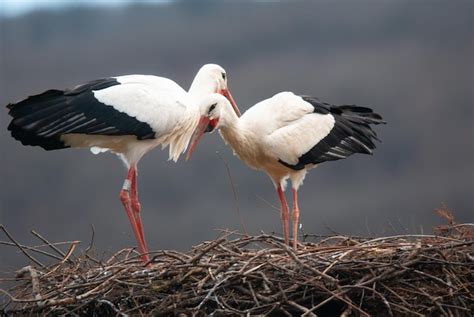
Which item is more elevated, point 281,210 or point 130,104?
point 130,104

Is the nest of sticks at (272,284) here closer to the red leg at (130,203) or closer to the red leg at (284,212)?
the red leg at (130,203)

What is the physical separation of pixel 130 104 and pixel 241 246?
141cm

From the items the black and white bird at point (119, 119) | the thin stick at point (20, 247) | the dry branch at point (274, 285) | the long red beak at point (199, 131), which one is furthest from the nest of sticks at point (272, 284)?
the long red beak at point (199, 131)

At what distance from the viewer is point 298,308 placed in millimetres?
6555

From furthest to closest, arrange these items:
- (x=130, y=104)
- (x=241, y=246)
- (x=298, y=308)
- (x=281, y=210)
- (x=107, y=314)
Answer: (x=281, y=210) < (x=130, y=104) < (x=241, y=246) < (x=107, y=314) < (x=298, y=308)

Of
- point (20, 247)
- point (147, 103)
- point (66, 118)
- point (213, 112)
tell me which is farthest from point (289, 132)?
point (20, 247)

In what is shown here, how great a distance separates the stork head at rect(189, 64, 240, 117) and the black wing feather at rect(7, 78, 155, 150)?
67cm

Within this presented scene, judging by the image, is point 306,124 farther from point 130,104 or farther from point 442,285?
point 442,285

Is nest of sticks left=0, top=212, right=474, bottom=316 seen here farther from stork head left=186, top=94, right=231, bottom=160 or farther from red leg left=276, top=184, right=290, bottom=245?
red leg left=276, top=184, right=290, bottom=245

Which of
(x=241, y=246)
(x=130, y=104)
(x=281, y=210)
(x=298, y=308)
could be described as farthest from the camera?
(x=281, y=210)

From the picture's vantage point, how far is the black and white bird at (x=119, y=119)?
26.9 ft

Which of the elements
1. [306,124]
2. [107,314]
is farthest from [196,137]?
[107,314]

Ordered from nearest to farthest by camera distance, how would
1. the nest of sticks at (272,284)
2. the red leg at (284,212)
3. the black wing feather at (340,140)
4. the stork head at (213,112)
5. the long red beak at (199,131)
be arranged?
the nest of sticks at (272,284) < the stork head at (213,112) < the long red beak at (199,131) < the black wing feather at (340,140) < the red leg at (284,212)

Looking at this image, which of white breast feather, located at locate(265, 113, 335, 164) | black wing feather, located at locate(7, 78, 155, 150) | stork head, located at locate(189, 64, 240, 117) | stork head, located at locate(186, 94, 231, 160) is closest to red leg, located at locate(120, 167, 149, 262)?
black wing feather, located at locate(7, 78, 155, 150)
